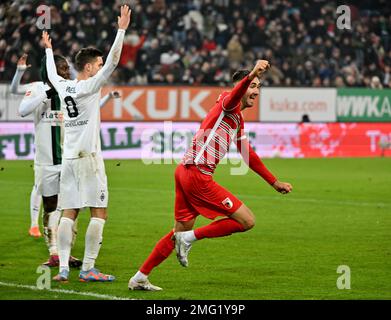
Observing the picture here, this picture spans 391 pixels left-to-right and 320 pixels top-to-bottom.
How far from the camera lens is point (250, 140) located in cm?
2753

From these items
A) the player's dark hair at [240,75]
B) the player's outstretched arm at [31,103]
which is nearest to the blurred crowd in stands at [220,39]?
the player's outstretched arm at [31,103]

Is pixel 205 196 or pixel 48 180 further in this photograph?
pixel 48 180

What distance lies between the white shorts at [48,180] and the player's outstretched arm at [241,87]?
9.70 ft

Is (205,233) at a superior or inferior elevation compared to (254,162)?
inferior

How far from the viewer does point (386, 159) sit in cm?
2786

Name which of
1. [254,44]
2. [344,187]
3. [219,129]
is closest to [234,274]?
[219,129]

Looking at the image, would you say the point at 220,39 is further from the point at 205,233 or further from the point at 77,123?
the point at 205,233

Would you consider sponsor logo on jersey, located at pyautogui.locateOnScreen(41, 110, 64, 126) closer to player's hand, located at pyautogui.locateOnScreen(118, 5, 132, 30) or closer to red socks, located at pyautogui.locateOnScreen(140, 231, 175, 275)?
player's hand, located at pyautogui.locateOnScreen(118, 5, 132, 30)

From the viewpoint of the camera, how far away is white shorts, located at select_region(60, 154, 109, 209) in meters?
9.45

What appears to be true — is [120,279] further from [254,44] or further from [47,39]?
[254,44]

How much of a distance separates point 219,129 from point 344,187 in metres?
11.5

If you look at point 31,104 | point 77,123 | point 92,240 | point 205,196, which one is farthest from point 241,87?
point 31,104

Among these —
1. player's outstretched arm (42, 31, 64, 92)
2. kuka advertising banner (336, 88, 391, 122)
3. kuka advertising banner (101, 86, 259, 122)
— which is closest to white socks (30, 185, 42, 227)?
player's outstretched arm (42, 31, 64, 92)

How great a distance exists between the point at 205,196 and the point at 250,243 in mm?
3838
